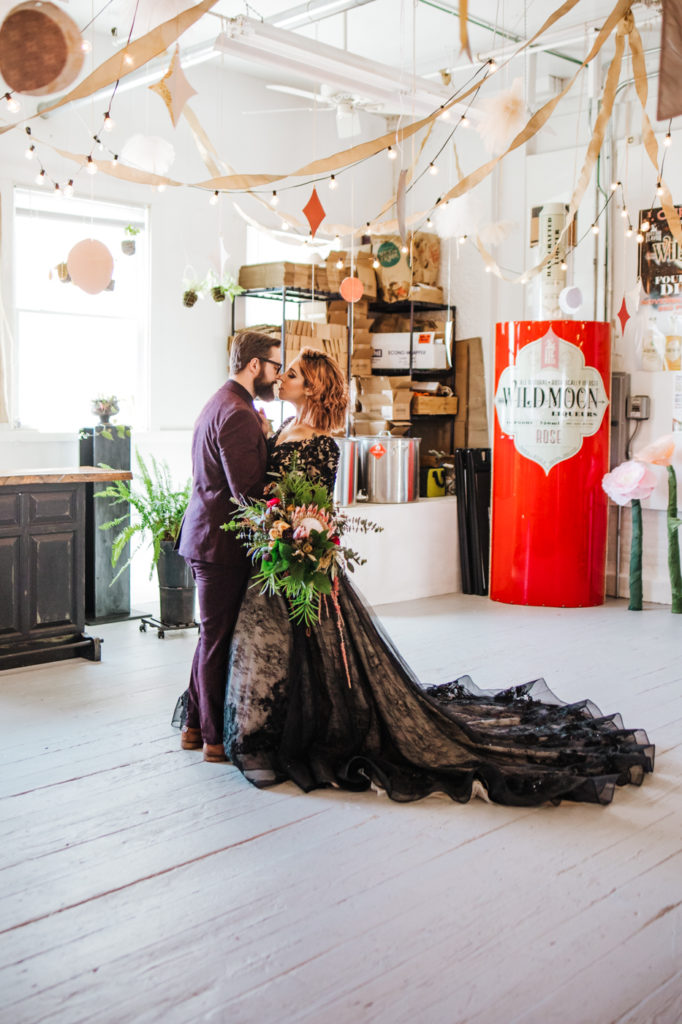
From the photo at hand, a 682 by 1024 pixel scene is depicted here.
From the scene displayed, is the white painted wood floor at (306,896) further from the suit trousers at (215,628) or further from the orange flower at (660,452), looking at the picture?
the orange flower at (660,452)

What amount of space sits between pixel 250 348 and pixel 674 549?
415 centimetres

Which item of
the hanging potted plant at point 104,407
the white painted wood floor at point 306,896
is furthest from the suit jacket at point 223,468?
the hanging potted plant at point 104,407

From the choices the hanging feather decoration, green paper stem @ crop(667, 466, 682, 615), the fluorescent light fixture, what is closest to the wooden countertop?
the fluorescent light fixture

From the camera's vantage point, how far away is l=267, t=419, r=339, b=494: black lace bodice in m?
3.79

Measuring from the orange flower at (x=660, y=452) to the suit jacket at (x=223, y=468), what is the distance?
384cm

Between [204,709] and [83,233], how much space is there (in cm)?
423

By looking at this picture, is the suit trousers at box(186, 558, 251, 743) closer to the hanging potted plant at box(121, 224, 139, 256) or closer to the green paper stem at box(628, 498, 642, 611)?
the hanging potted plant at box(121, 224, 139, 256)

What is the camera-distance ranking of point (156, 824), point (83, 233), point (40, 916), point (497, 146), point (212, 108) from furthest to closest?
point (212, 108), point (83, 233), point (497, 146), point (156, 824), point (40, 916)

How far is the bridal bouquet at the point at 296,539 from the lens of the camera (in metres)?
3.56

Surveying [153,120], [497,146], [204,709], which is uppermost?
[153,120]

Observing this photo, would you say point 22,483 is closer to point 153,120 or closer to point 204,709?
point 204,709

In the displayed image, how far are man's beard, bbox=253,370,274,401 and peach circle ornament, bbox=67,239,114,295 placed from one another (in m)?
1.08

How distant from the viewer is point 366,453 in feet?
23.7

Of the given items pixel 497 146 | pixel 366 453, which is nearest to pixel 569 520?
pixel 366 453
